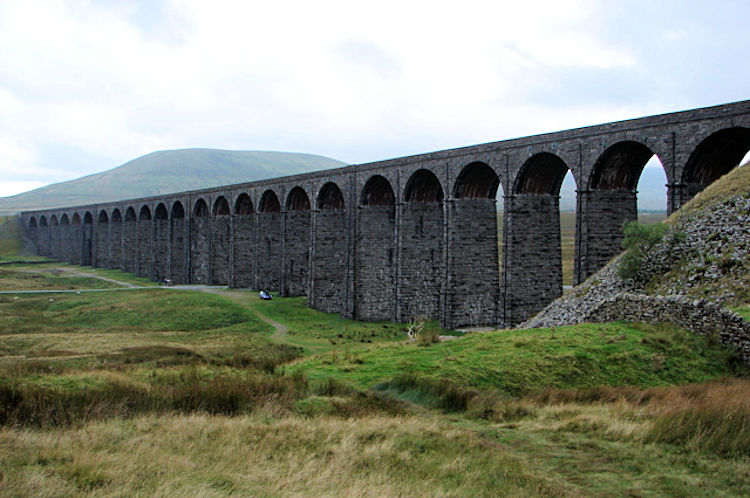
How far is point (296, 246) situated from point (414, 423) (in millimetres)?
41819

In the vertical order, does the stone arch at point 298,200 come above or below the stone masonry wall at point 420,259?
above

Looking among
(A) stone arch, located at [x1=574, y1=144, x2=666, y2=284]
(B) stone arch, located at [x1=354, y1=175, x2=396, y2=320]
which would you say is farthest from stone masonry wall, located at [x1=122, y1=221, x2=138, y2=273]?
(A) stone arch, located at [x1=574, y1=144, x2=666, y2=284]

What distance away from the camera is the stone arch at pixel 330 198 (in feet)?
150

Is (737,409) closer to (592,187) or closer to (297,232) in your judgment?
(592,187)

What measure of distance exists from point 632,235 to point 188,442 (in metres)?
17.7

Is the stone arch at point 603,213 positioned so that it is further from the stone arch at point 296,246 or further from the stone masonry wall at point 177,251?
the stone masonry wall at point 177,251

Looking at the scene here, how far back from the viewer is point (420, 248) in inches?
1506

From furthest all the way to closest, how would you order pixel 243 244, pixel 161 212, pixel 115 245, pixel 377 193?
pixel 115 245
pixel 161 212
pixel 243 244
pixel 377 193

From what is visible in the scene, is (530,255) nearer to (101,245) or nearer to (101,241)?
(101,245)

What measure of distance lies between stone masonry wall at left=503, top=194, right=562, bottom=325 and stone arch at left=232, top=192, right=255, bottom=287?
108 ft

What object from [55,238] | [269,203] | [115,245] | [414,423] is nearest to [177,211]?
[269,203]

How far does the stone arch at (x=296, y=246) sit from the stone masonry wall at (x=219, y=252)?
1293cm

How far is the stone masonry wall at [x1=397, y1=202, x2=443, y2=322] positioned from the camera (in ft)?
125

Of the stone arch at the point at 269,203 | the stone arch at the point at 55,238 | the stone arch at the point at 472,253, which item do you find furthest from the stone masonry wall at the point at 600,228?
the stone arch at the point at 55,238
